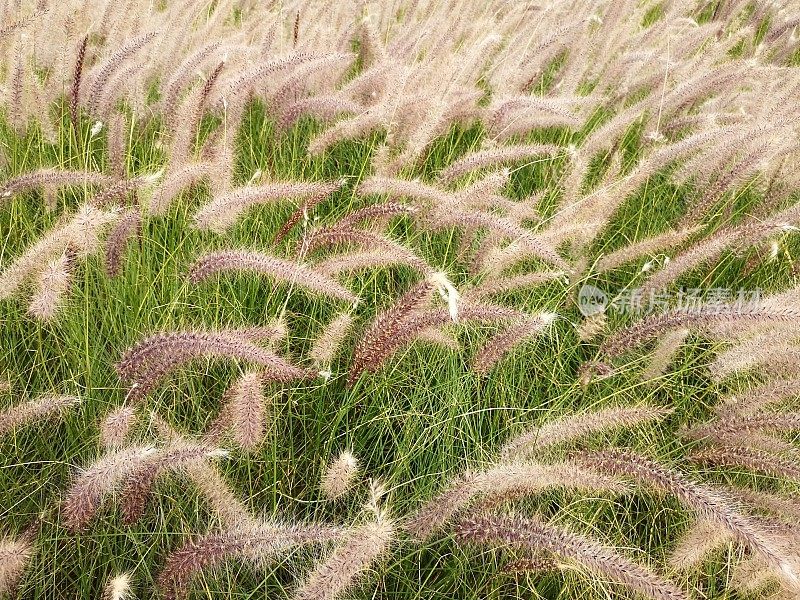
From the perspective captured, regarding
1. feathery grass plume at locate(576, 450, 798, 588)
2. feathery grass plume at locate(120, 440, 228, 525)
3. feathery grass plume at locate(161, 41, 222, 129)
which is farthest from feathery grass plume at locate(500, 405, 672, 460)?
feathery grass plume at locate(161, 41, 222, 129)

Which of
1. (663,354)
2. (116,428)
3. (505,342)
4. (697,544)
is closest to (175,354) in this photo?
(116,428)

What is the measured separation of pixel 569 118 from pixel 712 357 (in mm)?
1161

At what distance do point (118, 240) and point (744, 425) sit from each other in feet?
6.35

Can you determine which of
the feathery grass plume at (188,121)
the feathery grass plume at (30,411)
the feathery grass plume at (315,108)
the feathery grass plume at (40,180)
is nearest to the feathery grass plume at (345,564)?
the feathery grass plume at (30,411)

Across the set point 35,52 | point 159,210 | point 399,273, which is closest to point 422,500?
point 399,273

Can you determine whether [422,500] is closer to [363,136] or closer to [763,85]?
[363,136]

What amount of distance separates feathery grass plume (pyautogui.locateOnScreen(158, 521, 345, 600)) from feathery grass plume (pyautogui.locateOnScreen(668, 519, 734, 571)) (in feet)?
2.97

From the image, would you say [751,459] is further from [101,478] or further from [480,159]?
[101,478]

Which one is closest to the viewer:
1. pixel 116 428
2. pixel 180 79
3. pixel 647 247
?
pixel 116 428

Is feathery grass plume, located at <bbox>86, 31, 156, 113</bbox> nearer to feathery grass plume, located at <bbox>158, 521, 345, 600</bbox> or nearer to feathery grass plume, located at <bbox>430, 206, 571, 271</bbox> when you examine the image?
feathery grass plume, located at <bbox>430, 206, 571, 271</bbox>

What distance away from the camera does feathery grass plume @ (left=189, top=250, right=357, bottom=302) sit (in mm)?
1917

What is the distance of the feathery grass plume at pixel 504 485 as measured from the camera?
1606 mm

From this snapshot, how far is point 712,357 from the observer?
255 cm

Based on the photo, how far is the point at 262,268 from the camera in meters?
1.92
